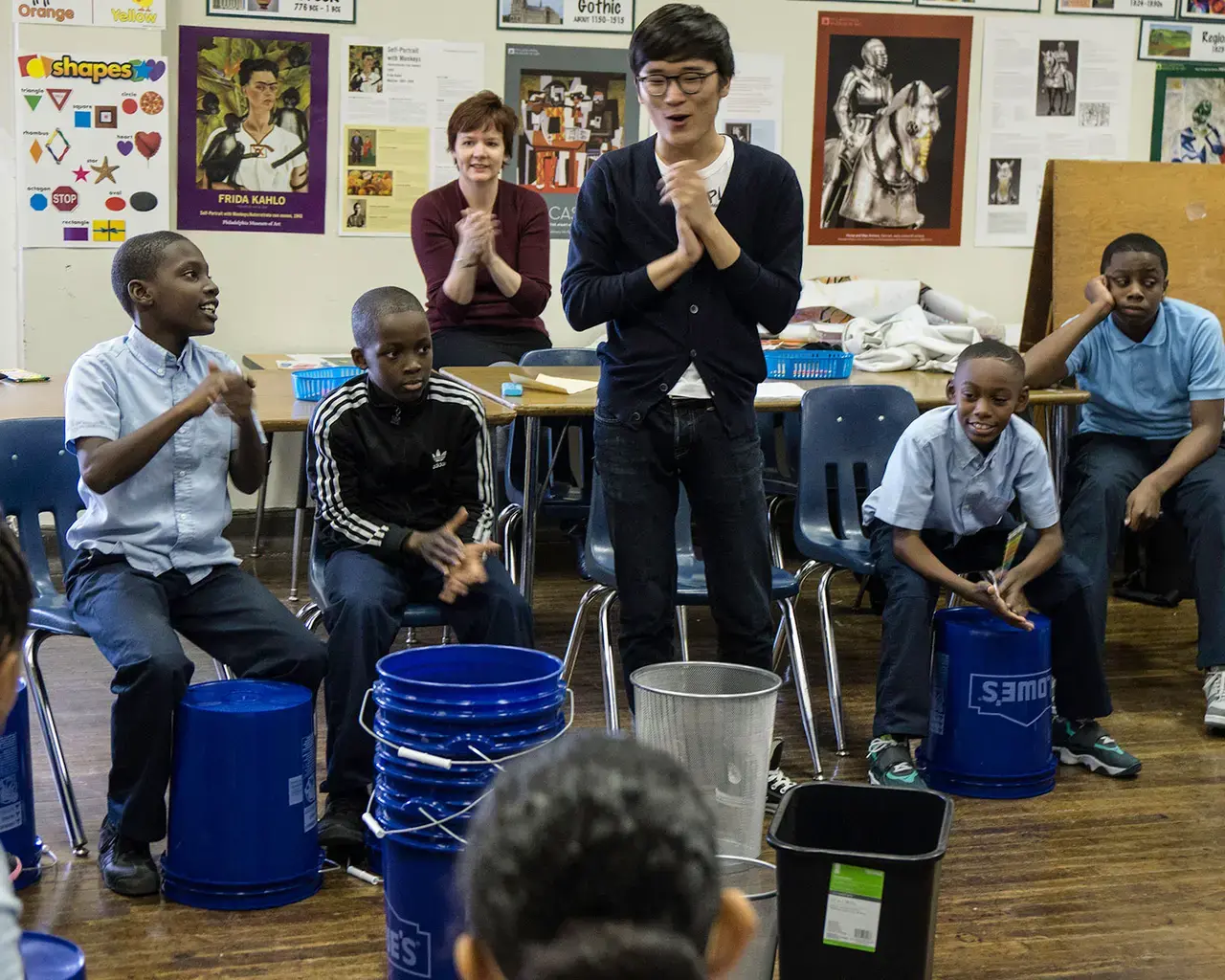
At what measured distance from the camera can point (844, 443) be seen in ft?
12.6

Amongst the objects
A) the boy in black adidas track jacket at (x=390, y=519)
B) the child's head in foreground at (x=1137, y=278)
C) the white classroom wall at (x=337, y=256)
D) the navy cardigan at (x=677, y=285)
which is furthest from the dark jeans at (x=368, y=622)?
the white classroom wall at (x=337, y=256)

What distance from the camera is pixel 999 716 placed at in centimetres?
335

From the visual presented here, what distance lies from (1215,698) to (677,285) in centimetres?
190

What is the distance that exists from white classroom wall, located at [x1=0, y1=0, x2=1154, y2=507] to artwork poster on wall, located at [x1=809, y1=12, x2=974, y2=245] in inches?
2.1

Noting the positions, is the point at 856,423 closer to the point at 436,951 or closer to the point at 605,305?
the point at 605,305

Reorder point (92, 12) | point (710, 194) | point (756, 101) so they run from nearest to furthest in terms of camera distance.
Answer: point (710, 194), point (92, 12), point (756, 101)

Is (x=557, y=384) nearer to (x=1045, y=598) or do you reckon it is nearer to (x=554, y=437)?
(x=554, y=437)

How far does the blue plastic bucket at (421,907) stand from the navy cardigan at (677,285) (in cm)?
105

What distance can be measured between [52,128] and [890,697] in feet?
12.0

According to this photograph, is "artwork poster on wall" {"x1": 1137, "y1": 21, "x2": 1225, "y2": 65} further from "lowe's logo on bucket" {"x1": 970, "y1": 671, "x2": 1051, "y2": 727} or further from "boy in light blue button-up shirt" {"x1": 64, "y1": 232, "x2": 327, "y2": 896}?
"boy in light blue button-up shirt" {"x1": 64, "y1": 232, "x2": 327, "y2": 896}

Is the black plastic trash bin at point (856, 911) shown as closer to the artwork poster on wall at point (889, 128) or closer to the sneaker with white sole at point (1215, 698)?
the sneaker with white sole at point (1215, 698)

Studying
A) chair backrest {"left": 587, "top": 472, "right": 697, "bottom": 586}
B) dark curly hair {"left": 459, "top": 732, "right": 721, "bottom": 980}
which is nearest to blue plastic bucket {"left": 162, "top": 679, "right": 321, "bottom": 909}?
chair backrest {"left": 587, "top": 472, "right": 697, "bottom": 586}

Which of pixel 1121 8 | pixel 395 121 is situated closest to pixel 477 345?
→ pixel 395 121

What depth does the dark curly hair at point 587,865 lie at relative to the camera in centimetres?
85
